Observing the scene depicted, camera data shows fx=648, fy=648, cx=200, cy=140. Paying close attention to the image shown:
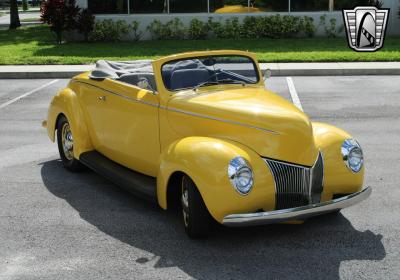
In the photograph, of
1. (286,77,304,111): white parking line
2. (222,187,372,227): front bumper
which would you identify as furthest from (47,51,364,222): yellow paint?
(286,77,304,111): white parking line

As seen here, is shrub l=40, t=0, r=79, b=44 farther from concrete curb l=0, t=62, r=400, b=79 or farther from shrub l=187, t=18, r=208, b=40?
concrete curb l=0, t=62, r=400, b=79

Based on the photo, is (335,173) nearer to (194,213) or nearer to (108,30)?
(194,213)

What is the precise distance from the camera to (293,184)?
5.46 meters

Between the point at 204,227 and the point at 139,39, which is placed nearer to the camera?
the point at 204,227

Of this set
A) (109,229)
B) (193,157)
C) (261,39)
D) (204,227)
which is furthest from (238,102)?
(261,39)

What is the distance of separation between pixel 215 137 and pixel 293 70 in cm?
1081

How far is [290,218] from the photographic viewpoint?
5152 mm

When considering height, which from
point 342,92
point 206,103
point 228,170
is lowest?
point 342,92

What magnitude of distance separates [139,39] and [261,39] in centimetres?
455

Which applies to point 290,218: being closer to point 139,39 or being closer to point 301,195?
point 301,195

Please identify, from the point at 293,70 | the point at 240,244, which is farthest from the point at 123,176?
the point at 293,70

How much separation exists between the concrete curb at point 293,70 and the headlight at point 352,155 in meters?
10.3

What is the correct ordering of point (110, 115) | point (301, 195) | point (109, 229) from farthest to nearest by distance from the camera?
point (110, 115) < point (109, 229) < point (301, 195)

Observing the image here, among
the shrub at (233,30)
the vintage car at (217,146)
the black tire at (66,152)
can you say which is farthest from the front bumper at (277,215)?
the shrub at (233,30)
